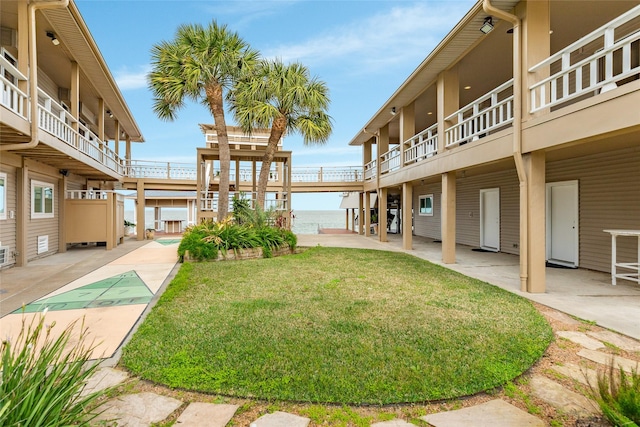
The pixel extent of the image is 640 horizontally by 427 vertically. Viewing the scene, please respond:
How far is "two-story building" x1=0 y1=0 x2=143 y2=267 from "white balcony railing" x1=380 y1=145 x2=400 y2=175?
10313 mm

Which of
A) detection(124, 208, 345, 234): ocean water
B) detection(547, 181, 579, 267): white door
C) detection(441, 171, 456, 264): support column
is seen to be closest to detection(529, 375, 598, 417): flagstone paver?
detection(441, 171, 456, 264): support column

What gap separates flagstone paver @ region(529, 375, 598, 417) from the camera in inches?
89.7

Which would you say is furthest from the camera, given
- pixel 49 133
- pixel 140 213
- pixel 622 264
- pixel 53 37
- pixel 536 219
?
pixel 140 213

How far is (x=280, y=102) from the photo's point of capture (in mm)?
11602

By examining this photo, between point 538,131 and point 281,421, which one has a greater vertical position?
point 538,131

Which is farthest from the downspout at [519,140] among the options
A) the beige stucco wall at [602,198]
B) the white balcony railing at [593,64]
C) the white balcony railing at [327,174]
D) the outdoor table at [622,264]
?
the white balcony railing at [327,174]

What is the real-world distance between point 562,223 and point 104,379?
32.5ft

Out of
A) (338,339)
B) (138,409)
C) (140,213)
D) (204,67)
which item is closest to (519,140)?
(338,339)

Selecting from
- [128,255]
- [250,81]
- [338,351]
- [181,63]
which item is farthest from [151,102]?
[338,351]

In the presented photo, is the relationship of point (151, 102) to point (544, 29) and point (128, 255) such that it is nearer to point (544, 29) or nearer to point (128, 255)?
point (128, 255)

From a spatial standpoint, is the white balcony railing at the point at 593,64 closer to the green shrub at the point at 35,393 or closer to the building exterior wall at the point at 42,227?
the green shrub at the point at 35,393

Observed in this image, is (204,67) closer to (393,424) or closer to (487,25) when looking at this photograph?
(487,25)

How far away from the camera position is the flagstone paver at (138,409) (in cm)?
214

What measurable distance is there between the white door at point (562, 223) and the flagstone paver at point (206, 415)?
8.84 metres
